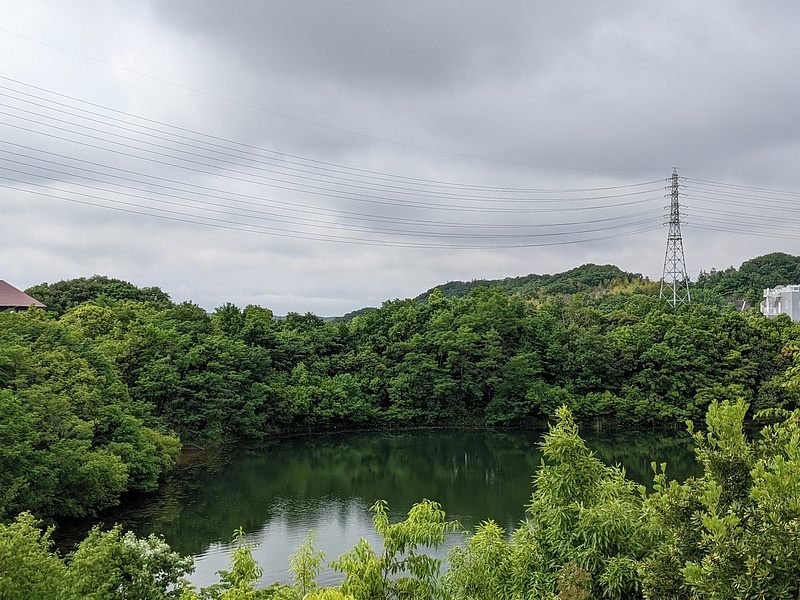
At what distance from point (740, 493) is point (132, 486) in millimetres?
18416

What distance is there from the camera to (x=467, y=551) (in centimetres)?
786

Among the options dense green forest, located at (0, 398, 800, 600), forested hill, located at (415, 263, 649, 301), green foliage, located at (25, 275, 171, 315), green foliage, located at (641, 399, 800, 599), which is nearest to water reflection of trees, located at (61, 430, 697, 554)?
dense green forest, located at (0, 398, 800, 600)

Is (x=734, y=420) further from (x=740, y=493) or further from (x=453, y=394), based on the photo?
(x=453, y=394)

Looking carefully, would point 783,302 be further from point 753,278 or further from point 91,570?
point 91,570

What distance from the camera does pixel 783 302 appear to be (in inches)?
1719

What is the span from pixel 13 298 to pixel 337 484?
23.9 metres

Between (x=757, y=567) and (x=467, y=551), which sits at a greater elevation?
(x=757, y=567)

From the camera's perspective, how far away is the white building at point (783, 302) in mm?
42719

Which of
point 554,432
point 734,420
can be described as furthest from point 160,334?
point 734,420

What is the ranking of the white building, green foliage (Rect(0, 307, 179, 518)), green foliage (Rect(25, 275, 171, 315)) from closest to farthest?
green foliage (Rect(0, 307, 179, 518))
green foliage (Rect(25, 275, 171, 315))
the white building

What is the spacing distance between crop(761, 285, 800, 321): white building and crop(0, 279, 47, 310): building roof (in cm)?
4501

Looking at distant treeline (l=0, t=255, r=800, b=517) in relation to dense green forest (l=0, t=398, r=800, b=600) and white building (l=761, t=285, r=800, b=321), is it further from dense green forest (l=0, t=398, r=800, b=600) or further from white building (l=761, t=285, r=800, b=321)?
dense green forest (l=0, t=398, r=800, b=600)

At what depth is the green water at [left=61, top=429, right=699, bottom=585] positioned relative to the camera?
1680 cm

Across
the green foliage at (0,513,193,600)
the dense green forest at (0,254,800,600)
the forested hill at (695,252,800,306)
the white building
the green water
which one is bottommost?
the green water
